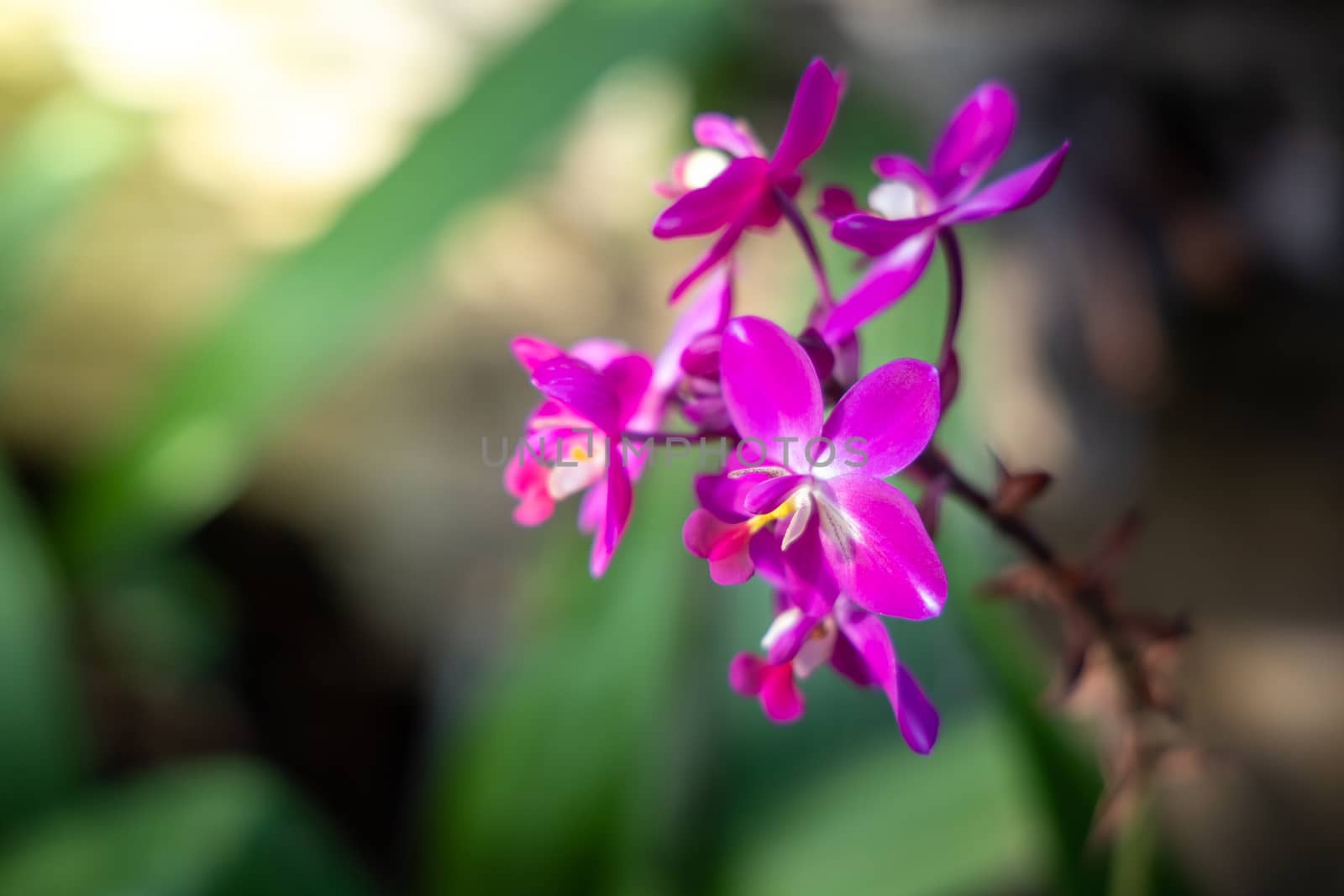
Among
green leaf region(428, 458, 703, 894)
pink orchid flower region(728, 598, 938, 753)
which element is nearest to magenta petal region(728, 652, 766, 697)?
pink orchid flower region(728, 598, 938, 753)

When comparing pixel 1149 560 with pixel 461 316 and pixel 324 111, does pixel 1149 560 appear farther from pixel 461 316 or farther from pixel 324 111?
pixel 324 111

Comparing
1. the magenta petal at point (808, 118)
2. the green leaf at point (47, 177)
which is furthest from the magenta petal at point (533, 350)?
the green leaf at point (47, 177)

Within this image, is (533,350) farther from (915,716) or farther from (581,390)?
(915,716)

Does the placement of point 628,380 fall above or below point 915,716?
above

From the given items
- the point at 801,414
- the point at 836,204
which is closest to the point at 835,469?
the point at 801,414

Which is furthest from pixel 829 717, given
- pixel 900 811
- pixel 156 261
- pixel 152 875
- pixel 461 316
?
pixel 156 261

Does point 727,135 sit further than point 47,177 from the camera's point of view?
No

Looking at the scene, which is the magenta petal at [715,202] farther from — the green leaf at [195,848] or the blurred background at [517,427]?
the green leaf at [195,848]

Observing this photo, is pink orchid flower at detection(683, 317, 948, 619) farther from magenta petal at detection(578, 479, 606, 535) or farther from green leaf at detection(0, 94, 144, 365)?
green leaf at detection(0, 94, 144, 365)
